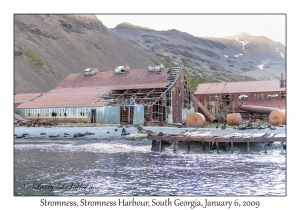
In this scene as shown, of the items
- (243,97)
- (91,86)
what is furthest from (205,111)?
(91,86)

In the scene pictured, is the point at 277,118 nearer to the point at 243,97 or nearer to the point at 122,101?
the point at 243,97

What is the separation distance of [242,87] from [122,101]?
31504 mm

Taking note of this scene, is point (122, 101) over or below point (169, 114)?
over

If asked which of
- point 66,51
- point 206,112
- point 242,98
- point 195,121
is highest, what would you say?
point 66,51

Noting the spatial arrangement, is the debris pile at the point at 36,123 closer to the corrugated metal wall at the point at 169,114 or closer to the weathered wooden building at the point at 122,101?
the weathered wooden building at the point at 122,101

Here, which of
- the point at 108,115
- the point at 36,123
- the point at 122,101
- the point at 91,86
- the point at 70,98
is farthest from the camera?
the point at 91,86

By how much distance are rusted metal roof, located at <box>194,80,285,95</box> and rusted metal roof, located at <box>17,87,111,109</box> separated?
24.7m

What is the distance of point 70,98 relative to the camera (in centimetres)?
6350

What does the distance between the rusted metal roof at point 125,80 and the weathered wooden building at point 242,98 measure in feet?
33.8

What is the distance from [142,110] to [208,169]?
3289cm

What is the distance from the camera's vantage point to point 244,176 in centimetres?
2041

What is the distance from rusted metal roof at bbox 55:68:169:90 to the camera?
68.0m

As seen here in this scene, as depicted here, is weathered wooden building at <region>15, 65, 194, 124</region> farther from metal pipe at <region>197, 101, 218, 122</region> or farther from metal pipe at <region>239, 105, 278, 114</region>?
metal pipe at <region>239, 105, 278, 114</region>

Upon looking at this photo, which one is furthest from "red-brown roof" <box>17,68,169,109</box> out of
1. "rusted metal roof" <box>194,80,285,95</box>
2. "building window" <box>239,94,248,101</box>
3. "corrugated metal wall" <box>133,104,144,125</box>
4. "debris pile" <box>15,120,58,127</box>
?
"building window" <box>239,94,248,101</box>
